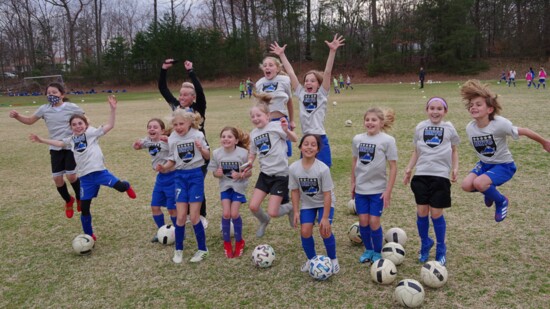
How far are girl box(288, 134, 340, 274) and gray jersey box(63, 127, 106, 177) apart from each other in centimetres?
273

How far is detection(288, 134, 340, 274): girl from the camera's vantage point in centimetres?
425

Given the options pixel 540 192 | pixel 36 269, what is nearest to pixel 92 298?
pixel 36 269

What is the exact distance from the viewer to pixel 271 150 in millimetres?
5012

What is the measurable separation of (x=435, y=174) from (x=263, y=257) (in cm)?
209

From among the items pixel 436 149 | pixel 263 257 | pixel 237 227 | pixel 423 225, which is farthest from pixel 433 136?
pixel 237 227

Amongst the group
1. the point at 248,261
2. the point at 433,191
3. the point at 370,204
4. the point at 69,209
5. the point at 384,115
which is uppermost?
the point at 384,115

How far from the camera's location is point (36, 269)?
478 cm

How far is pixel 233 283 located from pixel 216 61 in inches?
2090

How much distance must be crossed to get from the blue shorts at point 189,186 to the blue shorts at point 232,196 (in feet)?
0.94

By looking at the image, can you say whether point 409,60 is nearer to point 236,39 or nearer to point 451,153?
point 236,39

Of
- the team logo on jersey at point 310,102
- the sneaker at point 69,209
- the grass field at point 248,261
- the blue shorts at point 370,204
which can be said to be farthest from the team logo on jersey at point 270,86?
the sneaker at point 69,209

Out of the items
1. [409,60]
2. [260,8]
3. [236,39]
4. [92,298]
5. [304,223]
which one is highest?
[260,8]

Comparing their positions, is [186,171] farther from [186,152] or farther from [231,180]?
[231,180]

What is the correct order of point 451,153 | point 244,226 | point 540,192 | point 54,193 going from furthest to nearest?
point 54,193, point 540,192, point 244,226, point 451,153
